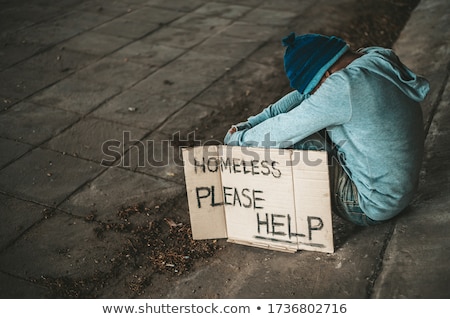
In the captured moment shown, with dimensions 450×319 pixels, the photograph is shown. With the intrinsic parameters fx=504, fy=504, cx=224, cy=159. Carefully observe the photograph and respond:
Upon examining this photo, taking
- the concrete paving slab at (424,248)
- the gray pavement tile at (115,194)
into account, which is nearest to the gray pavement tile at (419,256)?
the concrete paving slab at (424,248)

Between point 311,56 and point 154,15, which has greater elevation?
point 311,56

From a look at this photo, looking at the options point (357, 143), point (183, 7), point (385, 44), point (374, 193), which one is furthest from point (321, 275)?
point (183, 7)

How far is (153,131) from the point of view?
4223 mm

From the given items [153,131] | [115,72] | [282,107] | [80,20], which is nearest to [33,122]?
[153,131]

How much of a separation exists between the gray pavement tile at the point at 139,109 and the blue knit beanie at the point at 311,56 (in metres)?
2.00

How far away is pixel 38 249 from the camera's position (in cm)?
300

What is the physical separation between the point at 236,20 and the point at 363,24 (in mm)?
1619

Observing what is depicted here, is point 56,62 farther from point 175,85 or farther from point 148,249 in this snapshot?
point 148,249

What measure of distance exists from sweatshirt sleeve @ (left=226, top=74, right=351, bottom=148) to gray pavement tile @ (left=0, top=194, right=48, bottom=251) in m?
1.58

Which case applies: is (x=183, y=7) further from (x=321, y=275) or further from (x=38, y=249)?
(x=321, y=275)

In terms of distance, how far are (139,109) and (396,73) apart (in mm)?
2717

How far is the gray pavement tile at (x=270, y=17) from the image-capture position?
6527 millimetres

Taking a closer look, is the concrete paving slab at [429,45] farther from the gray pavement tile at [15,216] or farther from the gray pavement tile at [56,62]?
the gray pavement tile at [56,62]

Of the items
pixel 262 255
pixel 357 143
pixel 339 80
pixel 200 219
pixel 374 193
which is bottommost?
pixel 262 255
